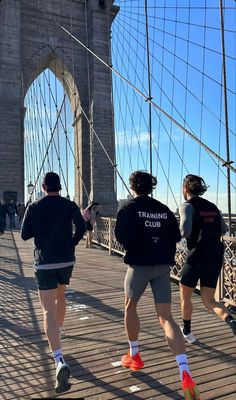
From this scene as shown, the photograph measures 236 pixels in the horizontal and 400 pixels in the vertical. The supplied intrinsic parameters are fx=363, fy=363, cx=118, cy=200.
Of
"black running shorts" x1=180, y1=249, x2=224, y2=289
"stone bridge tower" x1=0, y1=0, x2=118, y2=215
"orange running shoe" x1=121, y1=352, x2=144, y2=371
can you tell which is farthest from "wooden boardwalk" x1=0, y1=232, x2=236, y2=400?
"stone bridge tower" x1=0, y1=0, x2=118, y2=215

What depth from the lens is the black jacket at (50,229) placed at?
7.76 feet

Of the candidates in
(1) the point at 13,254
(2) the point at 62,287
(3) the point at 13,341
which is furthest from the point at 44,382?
(1) the point at 13,254

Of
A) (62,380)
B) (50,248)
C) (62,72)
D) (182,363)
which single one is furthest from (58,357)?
(62,72)

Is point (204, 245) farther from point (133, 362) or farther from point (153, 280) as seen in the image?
point (133, 362)

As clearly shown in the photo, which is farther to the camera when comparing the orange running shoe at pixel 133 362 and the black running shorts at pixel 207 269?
the black running shorts at pixel 207 269

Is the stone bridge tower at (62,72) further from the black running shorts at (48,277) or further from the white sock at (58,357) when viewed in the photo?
the white sock at (58,357)

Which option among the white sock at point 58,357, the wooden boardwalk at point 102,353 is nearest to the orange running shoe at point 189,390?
the wooden boardwalk at point 102,353

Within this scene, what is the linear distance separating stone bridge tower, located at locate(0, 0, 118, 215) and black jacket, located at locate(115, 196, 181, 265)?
17.5m

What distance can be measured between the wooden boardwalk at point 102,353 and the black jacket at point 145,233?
785 mm

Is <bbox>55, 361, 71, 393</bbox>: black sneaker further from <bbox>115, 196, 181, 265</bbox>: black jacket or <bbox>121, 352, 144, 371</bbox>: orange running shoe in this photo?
<bbox>115, 196, 181, 265</bbox>: black jacket

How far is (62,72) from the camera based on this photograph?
2312cm

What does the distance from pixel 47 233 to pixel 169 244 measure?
0.79 metres

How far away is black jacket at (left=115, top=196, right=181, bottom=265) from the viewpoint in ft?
7.15

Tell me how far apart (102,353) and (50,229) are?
1099 millimetres
